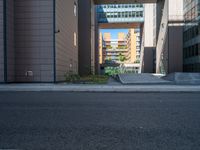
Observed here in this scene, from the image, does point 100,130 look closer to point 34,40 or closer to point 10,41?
point 34,40

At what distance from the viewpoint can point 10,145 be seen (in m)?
5.25

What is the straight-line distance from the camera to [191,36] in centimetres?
4500

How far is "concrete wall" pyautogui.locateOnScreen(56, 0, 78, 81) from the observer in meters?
27.3

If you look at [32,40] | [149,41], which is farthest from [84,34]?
[149,41]

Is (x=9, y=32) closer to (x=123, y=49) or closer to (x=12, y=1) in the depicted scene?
(x=12, y=1)

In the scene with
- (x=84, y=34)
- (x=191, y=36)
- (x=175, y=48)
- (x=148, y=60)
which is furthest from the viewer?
(x=148, y=60)

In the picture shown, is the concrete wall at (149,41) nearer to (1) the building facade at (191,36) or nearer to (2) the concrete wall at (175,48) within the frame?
(2) the concrete wall at (175,48)

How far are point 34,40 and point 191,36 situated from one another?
93.5 ft

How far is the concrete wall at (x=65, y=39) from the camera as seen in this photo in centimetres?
2731

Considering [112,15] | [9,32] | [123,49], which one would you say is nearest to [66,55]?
[9,32]

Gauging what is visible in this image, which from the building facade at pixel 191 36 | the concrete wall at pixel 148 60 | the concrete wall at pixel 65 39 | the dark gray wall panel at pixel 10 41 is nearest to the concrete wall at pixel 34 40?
the dark gray wall panel at pixel 10 41

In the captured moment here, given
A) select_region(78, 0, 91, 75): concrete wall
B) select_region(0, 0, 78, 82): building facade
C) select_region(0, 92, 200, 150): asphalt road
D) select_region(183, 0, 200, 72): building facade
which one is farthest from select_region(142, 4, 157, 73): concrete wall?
select_region(0, 92, 200, 150): asphalt road

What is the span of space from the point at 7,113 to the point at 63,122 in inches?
99.1

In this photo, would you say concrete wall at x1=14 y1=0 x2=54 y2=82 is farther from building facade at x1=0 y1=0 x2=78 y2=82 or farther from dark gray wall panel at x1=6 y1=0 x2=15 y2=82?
dark gray wall panel at x1=6 y1=0 x2=15 y2=82
